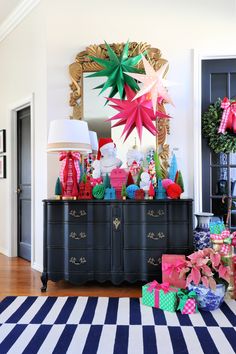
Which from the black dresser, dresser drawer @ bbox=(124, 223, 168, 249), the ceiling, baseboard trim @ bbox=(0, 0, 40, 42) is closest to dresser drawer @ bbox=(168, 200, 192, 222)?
the black dresser

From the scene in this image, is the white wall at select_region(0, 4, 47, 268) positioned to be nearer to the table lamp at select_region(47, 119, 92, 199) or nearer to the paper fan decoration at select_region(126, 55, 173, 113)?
the table lamp at select_region(47, 119, 92, 199)

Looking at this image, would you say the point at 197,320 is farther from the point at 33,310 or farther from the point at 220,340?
the point at 33,310

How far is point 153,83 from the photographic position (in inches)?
125

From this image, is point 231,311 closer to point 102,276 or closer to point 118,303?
point 118,303

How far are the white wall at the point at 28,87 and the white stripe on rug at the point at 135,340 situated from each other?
184 cm

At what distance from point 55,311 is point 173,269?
982 mm

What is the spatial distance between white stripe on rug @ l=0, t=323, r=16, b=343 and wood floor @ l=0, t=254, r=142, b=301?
0.60 m

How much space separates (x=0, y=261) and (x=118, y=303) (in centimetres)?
216

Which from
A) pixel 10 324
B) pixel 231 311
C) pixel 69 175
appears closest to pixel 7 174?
pixel 69 175

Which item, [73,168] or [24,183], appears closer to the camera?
[73,168]

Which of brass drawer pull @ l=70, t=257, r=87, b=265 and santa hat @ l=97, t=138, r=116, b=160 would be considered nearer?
brass drawer pull @ l=70, t=257, r=87, b=265

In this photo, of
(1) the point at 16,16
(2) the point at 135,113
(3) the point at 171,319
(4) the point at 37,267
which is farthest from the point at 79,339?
(1) the point at 16,16

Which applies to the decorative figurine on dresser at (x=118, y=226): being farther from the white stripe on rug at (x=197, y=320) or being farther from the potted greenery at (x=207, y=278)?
the white stripe on rug at (x=197, y=320)

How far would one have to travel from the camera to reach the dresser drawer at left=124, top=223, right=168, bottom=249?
114 inches
